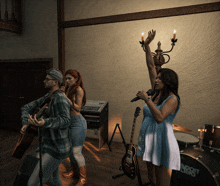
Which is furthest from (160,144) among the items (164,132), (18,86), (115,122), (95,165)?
(18,86)

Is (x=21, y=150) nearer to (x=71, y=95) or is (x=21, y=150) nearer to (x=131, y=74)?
(x=71, y=95)

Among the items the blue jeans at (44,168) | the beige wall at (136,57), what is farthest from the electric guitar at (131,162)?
the beige wall at (136,57)

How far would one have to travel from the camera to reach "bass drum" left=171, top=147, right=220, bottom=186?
1.57 m

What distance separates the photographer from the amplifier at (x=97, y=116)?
9.72 feet

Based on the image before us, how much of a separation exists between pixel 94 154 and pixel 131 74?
1.88m

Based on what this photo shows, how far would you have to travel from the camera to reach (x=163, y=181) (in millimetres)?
1293

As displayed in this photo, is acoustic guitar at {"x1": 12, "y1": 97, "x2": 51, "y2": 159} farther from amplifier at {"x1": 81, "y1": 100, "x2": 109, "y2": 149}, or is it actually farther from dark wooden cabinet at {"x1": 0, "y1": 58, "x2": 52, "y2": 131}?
dark wooden cabinet at {"x1": 0, "y1": 58, "x2": 52, "y2": 131}

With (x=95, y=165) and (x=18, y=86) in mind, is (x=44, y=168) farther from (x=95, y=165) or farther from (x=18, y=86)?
(x=18, y=86)

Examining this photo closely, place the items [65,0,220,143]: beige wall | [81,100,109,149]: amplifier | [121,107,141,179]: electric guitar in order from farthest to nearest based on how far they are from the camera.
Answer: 1. [81,100,109,149]: amplifier
2. [65,0,220,143]: beige wall
3. [121,107,141,179]: electric guitar

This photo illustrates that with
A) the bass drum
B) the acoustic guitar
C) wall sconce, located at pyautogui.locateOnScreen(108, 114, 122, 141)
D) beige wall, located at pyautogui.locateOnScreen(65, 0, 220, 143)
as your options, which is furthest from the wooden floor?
the acoustic guitar

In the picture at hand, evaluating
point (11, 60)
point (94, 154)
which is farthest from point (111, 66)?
point (11, 60)

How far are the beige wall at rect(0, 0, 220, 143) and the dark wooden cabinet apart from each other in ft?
0.76

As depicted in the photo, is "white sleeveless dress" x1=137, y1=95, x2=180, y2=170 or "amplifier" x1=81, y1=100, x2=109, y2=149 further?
"amplifier" x1=81, y1=100, x2=109, y2=149

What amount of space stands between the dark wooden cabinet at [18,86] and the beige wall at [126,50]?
23cm
